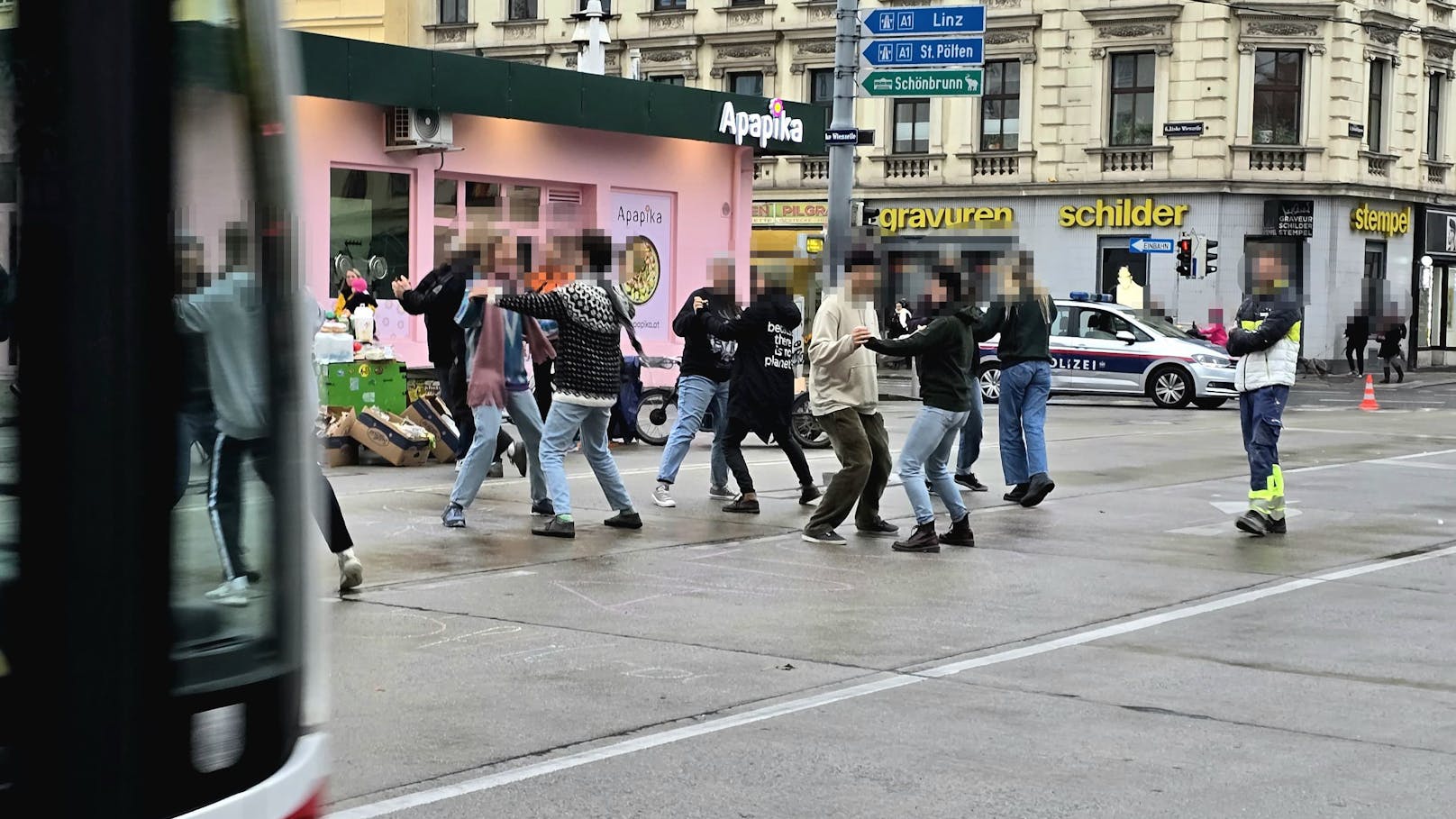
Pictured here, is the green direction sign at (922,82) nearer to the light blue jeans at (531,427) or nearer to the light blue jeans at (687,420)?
the light blue jeans at (687,420)

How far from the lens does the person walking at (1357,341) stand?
40156 mm

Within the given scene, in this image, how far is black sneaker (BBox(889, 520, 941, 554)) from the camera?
1090cm

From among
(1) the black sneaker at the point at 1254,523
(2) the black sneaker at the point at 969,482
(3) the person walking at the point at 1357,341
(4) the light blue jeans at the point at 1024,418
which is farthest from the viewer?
(3) the person walking at the point at 1357,341

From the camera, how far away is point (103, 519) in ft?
7.81

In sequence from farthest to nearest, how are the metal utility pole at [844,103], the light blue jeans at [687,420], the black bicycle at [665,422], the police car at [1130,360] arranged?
1. the police car at [1130,360]
2. the black bicycle at [665,422]
3. the metal utility pole at [844,103]
4. the light blue jeans at [687,420]

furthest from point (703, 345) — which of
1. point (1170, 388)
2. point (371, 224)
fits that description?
point (1170, 388)

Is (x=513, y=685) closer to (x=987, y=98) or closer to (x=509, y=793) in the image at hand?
(x=509, y=793)

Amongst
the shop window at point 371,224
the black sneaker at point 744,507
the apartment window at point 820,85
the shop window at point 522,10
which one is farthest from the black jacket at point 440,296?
the shop window at point 522,10

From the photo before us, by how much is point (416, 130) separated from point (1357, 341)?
26403 millimetres

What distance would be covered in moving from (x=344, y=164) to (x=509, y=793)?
15689 mm

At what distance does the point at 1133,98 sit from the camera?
138 feet

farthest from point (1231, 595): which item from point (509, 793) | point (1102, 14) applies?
point (1102, 14)

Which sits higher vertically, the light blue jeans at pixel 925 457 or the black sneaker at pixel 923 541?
the light blue jeans at pixel 925 457

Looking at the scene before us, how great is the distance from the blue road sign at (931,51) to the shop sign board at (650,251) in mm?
8327
